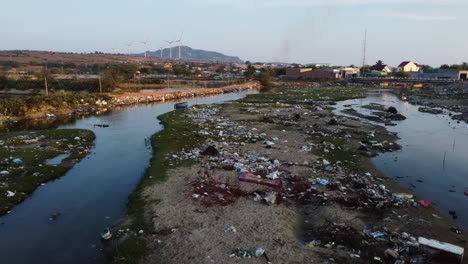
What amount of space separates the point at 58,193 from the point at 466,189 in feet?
52.2

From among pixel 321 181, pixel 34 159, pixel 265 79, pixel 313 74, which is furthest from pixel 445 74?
pixel 34 159

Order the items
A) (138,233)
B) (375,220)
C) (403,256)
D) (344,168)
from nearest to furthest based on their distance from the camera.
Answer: (403,256) < (138,233) < (375,220) < (344,168)

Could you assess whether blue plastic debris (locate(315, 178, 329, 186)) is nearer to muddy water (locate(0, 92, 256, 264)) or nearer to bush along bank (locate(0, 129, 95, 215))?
muddy water (locate(0, 92, 256, 264))

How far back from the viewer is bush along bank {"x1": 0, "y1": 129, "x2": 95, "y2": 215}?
1060cm

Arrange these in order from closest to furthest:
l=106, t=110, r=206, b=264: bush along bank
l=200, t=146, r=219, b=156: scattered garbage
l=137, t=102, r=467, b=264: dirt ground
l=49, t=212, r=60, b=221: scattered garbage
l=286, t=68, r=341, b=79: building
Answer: l=137, t=102, r=467, b=264: dirt ground < l=106, t=110, r=206, b=264: bush along bank < l=49, t=212, r=60, b=221: scattered garbage < l=200, t=146, r=219, b=156: scattered garbage < l=286, t=68, r=341, b=79: building

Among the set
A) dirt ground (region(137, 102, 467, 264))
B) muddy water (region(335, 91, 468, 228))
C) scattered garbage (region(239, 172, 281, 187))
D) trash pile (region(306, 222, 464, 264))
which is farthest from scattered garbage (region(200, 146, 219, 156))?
muddy water (region(335, 91, 468, 228))

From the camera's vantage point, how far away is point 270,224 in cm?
816

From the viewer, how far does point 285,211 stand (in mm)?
8969

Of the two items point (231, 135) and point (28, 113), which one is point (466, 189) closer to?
point (231, 135)

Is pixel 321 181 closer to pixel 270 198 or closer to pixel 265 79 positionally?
pixel 270 198

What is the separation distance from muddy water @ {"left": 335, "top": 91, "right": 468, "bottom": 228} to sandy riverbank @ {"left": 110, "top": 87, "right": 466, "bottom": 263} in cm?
96

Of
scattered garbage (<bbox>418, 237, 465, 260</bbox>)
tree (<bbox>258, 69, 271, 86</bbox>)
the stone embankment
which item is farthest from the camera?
tree (<bbox>258, 69, 271, 86</bbox>)

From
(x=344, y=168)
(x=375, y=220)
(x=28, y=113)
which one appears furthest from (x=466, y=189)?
(x=28, y=113)

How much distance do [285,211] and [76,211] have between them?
682cm
